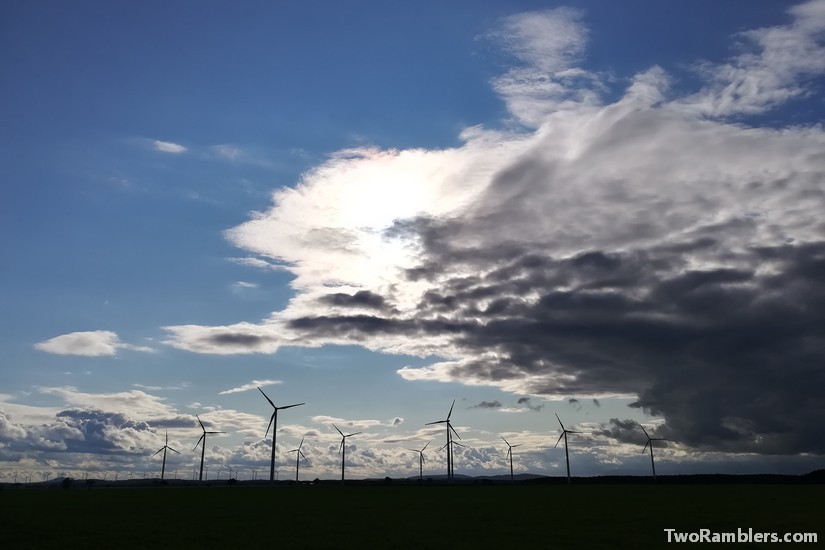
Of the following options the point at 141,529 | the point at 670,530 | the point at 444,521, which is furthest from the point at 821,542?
the point at 141,529

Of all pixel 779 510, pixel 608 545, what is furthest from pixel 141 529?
pixel 779 510

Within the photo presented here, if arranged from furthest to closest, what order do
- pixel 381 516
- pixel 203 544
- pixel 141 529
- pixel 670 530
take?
pixel 381 516
pixel 141 529
pixel 670 530
pixel 203 544

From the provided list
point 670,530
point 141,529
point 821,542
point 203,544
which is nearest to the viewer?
point 821,542

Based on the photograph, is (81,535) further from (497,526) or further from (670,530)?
(670,530)

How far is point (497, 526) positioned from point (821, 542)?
34650 mm

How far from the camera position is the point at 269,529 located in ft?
274

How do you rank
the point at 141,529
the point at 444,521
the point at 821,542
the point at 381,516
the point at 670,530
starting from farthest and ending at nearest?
1. the point at 381,516
2. the point at 444,521
3. the point at 141,529
4. the point at 670,530
5. the point at 821,542

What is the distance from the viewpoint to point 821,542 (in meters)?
62.4

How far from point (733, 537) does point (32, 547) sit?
66.4 m

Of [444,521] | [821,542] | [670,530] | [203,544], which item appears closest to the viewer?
[821,542]

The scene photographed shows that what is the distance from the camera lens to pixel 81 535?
76.8 meters

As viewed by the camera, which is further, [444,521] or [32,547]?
[444,521]

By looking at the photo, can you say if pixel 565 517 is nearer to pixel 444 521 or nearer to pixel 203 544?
pixel 444 521

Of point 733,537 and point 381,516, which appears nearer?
point 733,537
